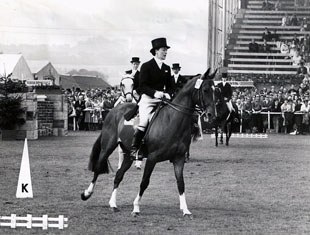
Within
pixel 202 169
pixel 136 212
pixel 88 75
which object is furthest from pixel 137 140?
pixel 88 75

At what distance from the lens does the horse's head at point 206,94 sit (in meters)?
8.73

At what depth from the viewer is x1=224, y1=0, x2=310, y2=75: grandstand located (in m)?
31.3

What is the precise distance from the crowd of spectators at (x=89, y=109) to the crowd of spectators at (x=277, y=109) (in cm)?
547

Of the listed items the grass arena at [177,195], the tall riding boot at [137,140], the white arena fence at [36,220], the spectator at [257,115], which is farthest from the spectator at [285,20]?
the white arena fence at [36,220]

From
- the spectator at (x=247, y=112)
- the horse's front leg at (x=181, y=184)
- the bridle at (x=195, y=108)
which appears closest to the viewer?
the horse's front leg at (x=181, y=184)

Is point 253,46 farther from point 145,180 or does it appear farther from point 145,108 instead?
point 145,180

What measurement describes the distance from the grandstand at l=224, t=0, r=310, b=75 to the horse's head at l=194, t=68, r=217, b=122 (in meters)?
22.7

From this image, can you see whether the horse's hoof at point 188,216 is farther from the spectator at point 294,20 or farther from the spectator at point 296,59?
the spectator at point 296,59

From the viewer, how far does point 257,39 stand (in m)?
31.6

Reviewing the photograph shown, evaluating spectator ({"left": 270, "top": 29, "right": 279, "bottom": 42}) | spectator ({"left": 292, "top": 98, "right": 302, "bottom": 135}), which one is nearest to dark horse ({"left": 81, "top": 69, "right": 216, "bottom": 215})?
spectator ({"left": 292, "top": 98, "right": 302, "bottom": 135})

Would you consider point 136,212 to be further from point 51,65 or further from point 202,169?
point 51,65

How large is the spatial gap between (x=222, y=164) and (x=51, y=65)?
75.0ft

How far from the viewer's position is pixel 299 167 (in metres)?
15.0

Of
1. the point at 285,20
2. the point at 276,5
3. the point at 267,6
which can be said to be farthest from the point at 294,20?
the point at 267,6
